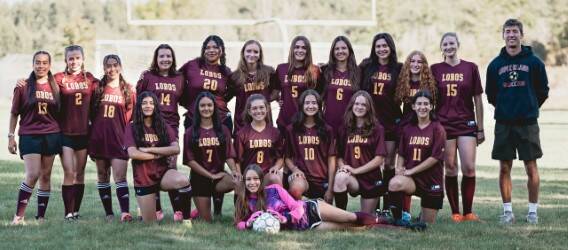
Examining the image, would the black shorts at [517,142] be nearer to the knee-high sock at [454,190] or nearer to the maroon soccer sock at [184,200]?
the knee-high sock at [454,190]

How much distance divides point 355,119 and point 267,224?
1.34 metres

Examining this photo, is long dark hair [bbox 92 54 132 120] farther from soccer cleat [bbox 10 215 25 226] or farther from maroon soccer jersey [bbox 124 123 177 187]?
soccer cleat [bbox 10 215 25 226]

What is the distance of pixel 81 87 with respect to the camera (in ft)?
25.7

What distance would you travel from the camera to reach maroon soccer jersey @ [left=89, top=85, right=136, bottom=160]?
7840 millimetres

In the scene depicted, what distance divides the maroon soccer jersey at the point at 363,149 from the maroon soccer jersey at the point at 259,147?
56cm

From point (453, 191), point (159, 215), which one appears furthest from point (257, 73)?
point (453, 191)

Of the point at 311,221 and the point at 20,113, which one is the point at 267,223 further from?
the point at 20,113

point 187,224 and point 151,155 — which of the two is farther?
point 151,155

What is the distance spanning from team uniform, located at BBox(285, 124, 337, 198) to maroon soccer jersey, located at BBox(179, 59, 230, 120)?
0.75 meters

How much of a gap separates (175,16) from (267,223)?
4707 centimetres

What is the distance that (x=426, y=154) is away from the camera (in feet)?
25.3

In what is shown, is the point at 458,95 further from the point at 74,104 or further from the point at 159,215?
the point at 74,104

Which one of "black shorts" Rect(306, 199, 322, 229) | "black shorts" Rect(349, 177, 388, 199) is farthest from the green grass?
"black shorts" Rect(349, 177, 388, 199)

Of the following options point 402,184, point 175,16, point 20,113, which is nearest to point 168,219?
point 20,113
